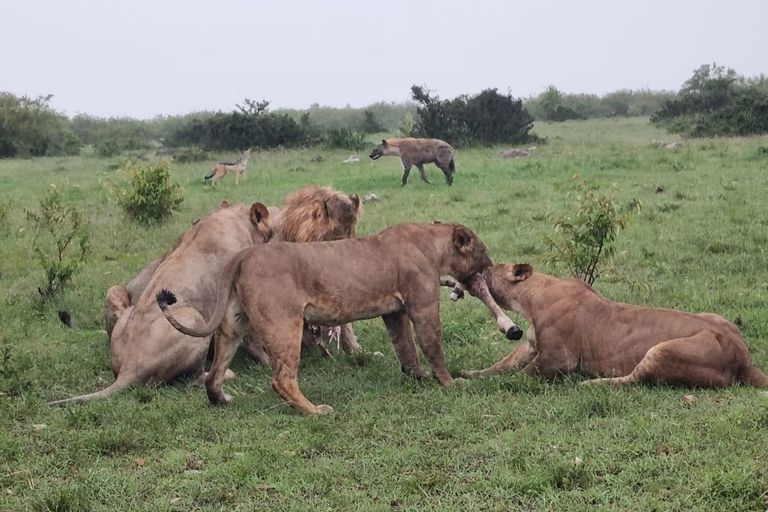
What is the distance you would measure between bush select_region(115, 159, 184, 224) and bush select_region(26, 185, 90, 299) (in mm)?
1130

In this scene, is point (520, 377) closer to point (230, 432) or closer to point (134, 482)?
point (230, 432)

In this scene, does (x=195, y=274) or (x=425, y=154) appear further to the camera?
(x=425, y=154)

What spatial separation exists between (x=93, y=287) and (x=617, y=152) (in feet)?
45.1

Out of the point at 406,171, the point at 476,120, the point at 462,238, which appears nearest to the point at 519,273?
the point at 462,238

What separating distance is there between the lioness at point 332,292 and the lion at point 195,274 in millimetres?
270

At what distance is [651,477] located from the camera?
4.31 metres

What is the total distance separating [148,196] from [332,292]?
→ 9065 millimetres

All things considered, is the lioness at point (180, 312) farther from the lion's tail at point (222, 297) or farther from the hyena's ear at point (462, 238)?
the hyena's ear at point (462, 238)

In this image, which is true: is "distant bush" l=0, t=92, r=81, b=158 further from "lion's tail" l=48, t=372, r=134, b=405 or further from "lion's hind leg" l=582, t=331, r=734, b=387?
"lion's hind leg" l=582, t=331, r=734, b=387

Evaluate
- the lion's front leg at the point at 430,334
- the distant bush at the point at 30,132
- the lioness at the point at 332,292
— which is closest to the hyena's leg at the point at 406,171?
the lioness at the point at 332,292

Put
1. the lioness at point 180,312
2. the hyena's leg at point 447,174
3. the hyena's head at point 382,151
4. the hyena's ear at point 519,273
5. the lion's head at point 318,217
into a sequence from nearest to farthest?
the lioness at point 180,312 → the hyena's ear at point 519,273 → the lion's head at point 318,217 → the hyena's leg at point 447,174 → the hyena's head at point 382,151

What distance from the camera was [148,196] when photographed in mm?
14273

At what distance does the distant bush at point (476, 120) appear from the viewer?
27.2 meters

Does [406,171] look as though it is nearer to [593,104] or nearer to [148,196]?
[148,196]
